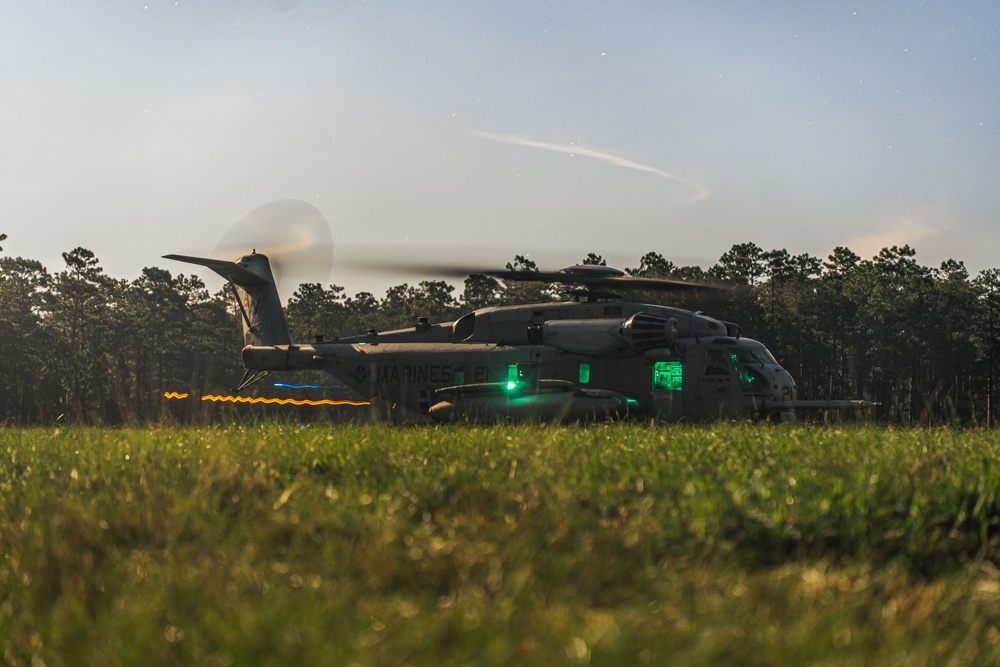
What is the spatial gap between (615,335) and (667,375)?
4.36ft

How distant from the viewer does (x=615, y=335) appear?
661 inches

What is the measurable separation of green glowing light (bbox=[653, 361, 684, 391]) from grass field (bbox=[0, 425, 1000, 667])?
8339 mm

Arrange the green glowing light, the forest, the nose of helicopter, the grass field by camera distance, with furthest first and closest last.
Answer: the forest
the green glowing light
the nose of helicopter
the grass field

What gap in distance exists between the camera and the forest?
6725 centimetres

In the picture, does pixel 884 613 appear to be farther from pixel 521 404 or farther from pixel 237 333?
pixel 237 333

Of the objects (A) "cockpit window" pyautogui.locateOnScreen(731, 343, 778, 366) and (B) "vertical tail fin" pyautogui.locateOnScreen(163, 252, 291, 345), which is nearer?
(A) "cockpit window" pyautogui.locateOnScreen(731, 343, 778, 366)

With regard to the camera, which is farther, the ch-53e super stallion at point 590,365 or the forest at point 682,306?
the forest at point 682,306

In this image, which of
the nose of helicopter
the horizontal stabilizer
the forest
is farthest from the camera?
the forest

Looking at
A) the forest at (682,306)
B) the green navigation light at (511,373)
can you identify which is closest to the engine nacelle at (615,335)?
the green navigation light at (511,373)

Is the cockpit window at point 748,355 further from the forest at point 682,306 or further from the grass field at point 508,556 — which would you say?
the forest at point 682,306

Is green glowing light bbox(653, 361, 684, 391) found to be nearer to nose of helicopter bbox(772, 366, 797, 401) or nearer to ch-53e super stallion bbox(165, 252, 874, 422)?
ch-53e super stallion bbox(165, 252, 874, 422)

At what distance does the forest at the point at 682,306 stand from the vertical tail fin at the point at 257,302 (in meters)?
25.8

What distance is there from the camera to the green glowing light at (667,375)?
669 inches

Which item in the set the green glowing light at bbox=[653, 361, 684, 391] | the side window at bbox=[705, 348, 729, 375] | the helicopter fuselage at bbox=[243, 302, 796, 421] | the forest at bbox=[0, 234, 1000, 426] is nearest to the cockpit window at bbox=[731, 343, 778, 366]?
the helicopter fuselage at bbox=[243, 302, 796, 421]
